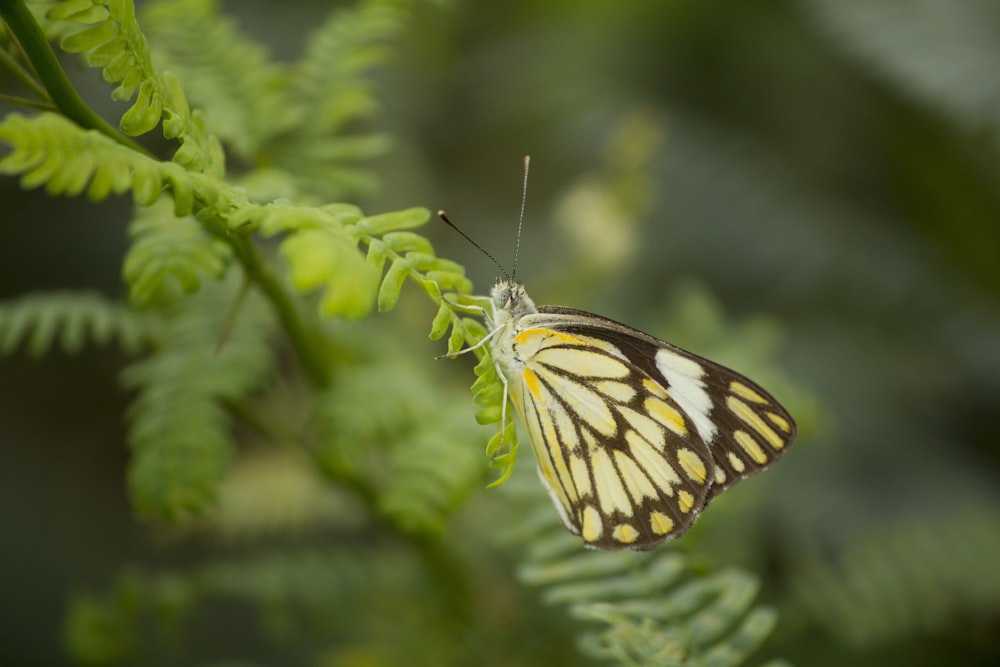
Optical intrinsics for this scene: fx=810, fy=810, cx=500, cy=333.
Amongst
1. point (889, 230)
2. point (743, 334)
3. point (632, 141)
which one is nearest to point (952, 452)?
point (889, 230)

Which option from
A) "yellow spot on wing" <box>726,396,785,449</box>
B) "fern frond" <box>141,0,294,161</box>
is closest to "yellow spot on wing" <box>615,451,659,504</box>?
"yellow spot on wing" <box>726,396,785,449</box>

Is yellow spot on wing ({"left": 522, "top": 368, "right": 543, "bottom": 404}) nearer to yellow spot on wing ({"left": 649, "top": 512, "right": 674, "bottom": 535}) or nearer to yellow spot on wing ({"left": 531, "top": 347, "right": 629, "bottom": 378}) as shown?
yellow spot on wing ({"left": 531, "top": 347, "right": 629, "bottom": 378})

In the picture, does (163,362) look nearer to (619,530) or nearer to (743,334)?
(619,530)

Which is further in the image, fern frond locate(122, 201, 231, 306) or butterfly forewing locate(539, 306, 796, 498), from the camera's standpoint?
butterfly forewing locate(539, 306, 796, 498)

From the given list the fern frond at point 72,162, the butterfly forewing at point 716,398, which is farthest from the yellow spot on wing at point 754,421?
the fern frond at point 72,162

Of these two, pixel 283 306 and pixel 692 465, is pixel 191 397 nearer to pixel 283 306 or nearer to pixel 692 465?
pixel 283 306

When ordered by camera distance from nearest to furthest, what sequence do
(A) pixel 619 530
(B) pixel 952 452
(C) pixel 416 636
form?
(A) pixel 619 530 < (C) pixel 416 636 < (B) pixel 952 452
